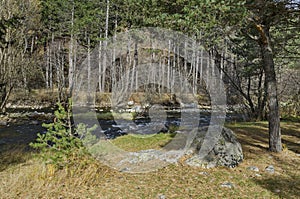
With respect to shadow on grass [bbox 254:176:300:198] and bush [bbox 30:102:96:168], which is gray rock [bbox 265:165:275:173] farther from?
bush [bbox 30:102:96:168]

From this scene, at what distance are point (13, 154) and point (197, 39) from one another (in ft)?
18.4

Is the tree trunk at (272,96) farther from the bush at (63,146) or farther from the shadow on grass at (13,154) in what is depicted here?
the shadow on grass at (13,154)

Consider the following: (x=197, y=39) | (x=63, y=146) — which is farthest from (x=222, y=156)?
(x=63, y=146)

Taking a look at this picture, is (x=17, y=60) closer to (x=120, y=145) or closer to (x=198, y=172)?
(x=120, y=145)

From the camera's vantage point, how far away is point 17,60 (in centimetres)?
1526

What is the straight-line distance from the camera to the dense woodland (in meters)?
4.86

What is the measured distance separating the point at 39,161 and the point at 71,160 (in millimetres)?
937

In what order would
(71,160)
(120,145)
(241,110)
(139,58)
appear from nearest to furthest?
(71,160)
(120,145)
(241,110)
(139,58)

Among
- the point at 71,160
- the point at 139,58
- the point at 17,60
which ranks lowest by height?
the point at 71,160

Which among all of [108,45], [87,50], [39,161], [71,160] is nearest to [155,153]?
[71,160]

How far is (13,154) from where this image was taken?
22.6ft

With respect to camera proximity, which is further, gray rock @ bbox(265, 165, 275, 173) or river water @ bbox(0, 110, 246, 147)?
river water @ bbox(0, 110, 246, 147)

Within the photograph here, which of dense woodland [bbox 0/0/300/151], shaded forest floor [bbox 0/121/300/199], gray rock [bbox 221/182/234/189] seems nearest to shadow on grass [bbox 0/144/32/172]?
shaded forest floor [bbox 0/121/300/199]

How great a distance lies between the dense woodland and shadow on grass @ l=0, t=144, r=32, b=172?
1.89 metres
